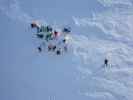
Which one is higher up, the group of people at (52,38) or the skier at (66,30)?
the skier at (66,30)

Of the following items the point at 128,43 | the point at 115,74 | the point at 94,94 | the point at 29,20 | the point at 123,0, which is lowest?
the point at 94,94

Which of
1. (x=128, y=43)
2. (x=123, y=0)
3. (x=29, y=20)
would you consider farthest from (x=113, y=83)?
(x=29, y=20)

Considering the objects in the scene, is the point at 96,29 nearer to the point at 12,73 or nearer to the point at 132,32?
the point at 132,32

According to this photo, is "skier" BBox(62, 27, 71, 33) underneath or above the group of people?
above

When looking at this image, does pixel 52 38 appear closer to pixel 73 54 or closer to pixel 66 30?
pixel 66 30
